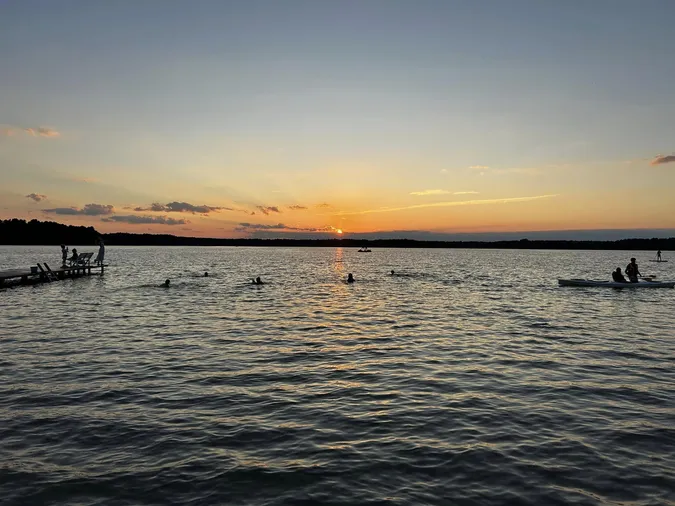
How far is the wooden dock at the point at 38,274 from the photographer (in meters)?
49.0

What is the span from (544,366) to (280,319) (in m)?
16.6

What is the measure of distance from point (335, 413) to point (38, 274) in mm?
53185

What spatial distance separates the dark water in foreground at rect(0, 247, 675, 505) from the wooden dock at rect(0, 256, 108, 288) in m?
26.2

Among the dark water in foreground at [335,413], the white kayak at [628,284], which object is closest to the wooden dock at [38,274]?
the dark water in foreground at [335,413]

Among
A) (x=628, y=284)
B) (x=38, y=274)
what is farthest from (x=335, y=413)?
(x=38, y=274)

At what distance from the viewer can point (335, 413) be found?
1269cm

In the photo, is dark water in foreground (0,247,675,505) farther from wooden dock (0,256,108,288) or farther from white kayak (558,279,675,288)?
wooden dock (0,256,108,288)

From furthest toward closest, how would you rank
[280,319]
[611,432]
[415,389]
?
[280,319]
[415,389]
[611,432]

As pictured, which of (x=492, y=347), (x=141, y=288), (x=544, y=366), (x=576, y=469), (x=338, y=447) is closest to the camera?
(x=576, y=469)

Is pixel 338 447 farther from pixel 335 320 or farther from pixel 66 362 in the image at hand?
pixel 335 320

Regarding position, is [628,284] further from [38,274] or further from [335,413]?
[38,274]

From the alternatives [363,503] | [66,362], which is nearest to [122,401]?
[66,362]

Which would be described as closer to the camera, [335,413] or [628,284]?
[335,413]

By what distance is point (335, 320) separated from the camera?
30.1 m
